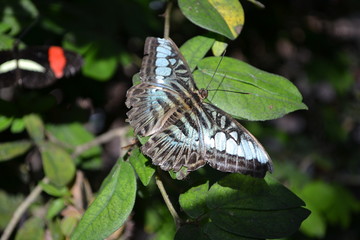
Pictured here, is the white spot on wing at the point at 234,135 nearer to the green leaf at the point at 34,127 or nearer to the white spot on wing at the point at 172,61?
the white spot on wing at the point at 172,61

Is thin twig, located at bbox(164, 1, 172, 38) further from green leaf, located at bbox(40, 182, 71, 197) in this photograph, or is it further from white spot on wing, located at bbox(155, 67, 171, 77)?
green leaf, located at bbox(40, 182, 71, 197)

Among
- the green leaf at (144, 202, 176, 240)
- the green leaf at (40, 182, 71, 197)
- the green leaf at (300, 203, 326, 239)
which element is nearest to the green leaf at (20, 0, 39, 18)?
the green leaf at (40, 182, 71, 197)

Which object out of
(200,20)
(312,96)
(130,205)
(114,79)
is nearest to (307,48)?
(312,96)

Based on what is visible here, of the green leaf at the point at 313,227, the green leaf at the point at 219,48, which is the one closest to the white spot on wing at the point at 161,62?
the green leaf at the point at 219,48

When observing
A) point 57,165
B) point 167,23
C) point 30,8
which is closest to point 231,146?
point 167,23

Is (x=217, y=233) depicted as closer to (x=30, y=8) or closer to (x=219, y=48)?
(x=219, y=48)

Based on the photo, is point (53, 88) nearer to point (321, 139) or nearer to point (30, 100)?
point (30, 100)

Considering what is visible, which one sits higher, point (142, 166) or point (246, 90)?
point (246, 90)
